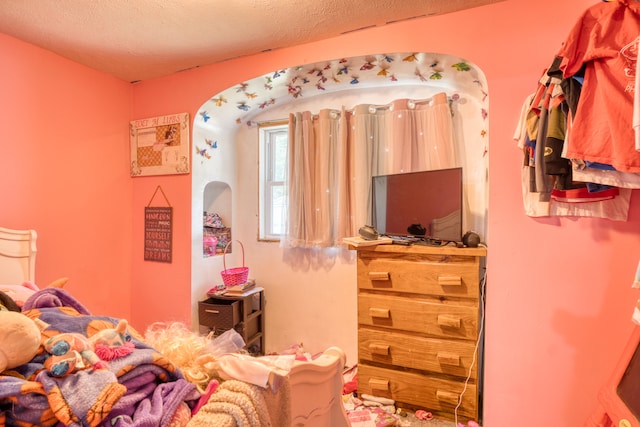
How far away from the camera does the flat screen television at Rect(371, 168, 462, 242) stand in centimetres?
186

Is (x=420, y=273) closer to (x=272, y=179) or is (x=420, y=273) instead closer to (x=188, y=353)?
(x=188, y=353)

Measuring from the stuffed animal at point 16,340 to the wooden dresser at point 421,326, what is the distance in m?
1.59

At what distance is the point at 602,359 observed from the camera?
1.50 metres

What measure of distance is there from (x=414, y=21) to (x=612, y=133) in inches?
49.9

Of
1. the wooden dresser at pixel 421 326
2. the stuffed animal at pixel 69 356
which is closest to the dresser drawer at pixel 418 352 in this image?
the wooden dresser at pixel 421 326

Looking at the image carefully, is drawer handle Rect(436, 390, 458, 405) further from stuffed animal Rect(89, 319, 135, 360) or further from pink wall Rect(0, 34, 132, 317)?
pink wall Rect(0, 34, 132, 317)

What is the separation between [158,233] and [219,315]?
0.86 m

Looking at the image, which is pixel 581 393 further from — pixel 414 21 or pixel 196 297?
pixel 196 297

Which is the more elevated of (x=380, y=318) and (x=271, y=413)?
(x=271, y=413)

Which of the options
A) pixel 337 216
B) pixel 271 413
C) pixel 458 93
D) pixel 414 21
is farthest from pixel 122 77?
pixel 271 413

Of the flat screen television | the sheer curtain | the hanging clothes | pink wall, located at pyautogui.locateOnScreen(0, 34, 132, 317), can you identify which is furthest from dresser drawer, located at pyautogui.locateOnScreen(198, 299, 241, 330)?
the hanging clothes

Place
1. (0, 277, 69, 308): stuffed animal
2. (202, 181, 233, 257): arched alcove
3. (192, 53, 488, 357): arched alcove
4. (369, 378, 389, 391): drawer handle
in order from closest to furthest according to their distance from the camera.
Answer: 1. (0, 277, 69, 308): stuffed animal
2. (369, 378, 389, 391): drawer handle
3. (192, 53, 488, 357): arched alcove
4. (202, 181, 233, 257): arched alcove

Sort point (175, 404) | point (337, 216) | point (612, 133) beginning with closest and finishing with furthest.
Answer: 1. point (175, 404)
2. point (612, 133)
3. point (337, 216)

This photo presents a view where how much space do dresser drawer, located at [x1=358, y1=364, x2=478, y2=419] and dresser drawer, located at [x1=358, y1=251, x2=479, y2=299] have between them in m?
0.52
